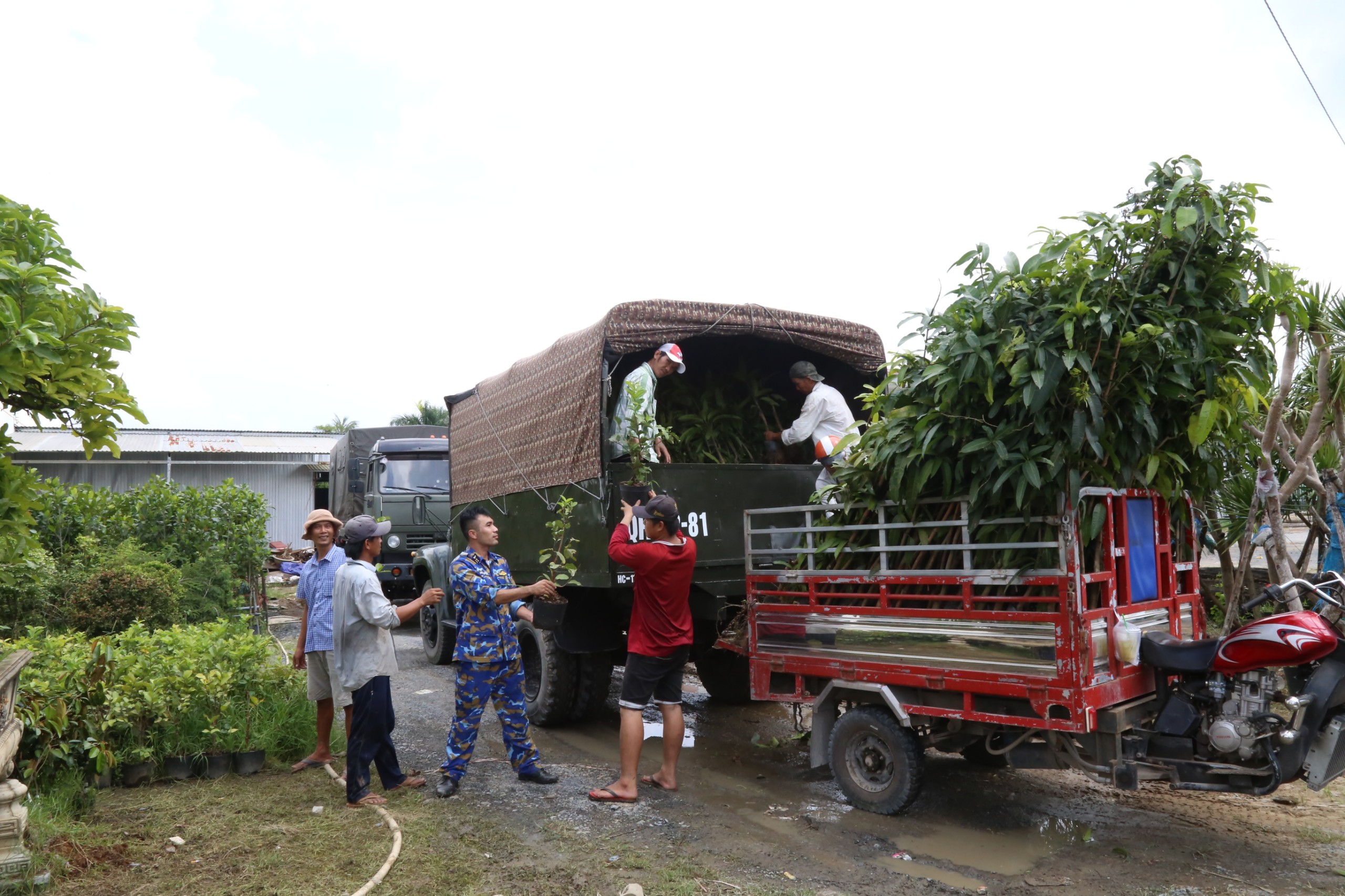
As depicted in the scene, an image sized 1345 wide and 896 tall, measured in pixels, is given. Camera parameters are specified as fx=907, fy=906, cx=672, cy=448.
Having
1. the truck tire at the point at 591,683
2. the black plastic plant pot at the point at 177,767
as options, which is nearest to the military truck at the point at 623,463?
the truck tire at the point at 591,683

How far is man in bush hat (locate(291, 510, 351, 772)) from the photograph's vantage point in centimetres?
562

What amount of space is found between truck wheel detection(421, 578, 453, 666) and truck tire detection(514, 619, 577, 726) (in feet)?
9.19

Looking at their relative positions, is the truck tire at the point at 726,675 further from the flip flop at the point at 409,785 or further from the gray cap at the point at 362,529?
the gray cap at the point at 362,529

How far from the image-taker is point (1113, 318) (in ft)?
13.6

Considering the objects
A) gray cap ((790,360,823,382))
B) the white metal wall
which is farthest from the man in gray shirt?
the white metal wall

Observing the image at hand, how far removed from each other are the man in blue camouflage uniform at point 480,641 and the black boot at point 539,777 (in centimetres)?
2

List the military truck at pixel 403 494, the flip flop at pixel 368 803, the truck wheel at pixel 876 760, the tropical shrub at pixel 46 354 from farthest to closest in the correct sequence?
1. the military truck at pixel 403 494
2. the flip flop at pixel 368 803
3. the truck wheel at pixel 876 760
4. the tropical shrub at pixel 46 354

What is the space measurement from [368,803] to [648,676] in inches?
66.4

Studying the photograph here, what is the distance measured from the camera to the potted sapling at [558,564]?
222 inches

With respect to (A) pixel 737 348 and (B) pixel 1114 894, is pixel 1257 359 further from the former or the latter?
(A) pixel 737 348

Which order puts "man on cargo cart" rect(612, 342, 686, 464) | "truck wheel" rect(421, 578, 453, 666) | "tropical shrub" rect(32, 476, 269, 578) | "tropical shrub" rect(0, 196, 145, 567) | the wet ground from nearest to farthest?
"tropical shrub" rect(0, 196, 145, 567) → the wet ground → "man on cargo cart" rect(612, 342, 686, 464) → "tropical shrub" rect(32, 476, 269, 578) → "truck wheel" rect(421, 578, 453, 666)

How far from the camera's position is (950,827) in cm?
476

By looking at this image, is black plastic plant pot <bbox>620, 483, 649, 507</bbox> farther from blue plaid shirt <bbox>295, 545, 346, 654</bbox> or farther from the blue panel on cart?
the blue panel on cart

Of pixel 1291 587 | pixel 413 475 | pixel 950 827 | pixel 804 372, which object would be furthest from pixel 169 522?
pixel 1291 587
